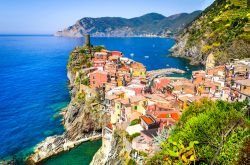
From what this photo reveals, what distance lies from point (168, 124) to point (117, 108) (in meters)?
9.81

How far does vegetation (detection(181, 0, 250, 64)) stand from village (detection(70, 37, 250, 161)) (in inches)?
1332

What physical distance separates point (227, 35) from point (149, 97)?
70.0 meters

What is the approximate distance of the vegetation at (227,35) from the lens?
8294 centimetres

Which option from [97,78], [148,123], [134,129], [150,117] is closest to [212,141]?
[148,123]

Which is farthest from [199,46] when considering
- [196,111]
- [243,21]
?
[196,111]

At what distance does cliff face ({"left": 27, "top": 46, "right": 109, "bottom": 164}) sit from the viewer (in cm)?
3864

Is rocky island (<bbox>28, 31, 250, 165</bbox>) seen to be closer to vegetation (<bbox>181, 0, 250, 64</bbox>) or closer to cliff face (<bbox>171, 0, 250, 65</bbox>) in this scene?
vegetation (<bbox>181, 0, 250, 64</bbox>)

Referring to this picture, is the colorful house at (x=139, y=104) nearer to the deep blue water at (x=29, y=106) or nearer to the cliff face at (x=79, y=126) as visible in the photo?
the cliff face at (x=79, y=126)

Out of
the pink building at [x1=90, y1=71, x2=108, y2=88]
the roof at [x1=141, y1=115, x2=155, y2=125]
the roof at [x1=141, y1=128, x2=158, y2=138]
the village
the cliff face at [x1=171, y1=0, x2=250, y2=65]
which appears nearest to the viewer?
the roof at [x1=141, y1=128, x2=158, y2=138]

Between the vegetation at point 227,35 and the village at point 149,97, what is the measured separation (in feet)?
111

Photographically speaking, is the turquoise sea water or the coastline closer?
the turquoise sea water

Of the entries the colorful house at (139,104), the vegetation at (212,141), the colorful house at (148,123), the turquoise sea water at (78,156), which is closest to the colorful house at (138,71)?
the turquoise sea water at (78,156)

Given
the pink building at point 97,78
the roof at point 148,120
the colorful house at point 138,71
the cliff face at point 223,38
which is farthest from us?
Answer: the cliff face at point 223,38

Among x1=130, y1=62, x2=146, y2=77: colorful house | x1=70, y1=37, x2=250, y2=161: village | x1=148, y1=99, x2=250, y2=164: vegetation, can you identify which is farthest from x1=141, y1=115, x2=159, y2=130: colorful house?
x1=130, y1=62, x2=146, y2=77: colorful house
